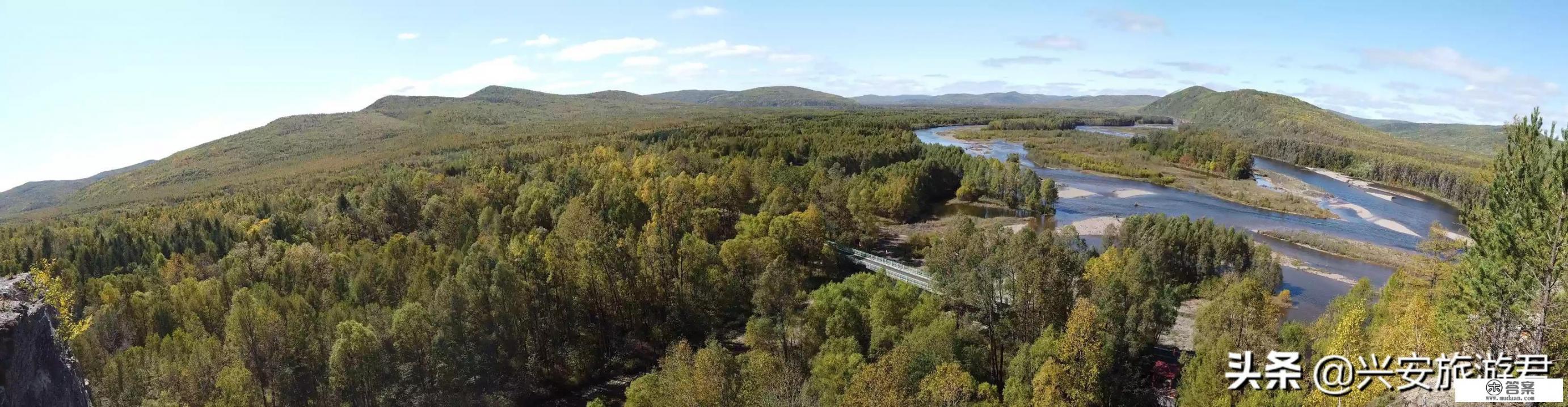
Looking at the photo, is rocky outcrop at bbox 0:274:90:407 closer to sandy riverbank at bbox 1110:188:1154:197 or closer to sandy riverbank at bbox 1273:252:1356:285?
sandy riverbank at bbox 1273:252:1356:285

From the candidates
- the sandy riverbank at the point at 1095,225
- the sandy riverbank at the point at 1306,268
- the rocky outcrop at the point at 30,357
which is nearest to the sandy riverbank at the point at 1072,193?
the sandy riverbank at the point at 1095,225

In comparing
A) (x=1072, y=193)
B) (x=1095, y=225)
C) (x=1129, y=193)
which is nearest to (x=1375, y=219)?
(x=1129, y=193)

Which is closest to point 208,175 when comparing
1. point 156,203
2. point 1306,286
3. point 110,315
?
point 156,203

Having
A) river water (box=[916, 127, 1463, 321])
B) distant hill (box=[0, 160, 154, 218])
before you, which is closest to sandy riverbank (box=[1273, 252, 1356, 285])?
river water (box=[916, 127, 1463, 321])

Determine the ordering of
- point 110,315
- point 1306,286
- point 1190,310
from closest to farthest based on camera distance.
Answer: point 110,315 < point 1190,310 < point 1306,286

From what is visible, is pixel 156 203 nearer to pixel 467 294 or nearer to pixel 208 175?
pixel 208 175

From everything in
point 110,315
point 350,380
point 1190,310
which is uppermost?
point 110,315

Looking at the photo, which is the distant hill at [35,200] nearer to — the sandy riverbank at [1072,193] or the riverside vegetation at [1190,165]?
the sandy riverbank at [1072,193]
